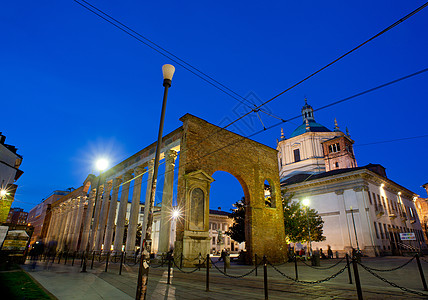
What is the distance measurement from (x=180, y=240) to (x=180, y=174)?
4.13 m

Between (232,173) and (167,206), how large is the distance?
539cm

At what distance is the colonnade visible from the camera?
1742 centimetres

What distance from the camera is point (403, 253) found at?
33.7 m

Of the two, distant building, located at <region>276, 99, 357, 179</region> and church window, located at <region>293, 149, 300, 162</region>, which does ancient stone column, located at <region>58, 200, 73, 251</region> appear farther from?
church window, located at <region>293, 149, 300, 162</region>

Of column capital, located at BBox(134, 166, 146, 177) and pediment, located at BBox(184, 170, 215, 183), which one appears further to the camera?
column capital, located at BBox(134, 166, 146, 177)

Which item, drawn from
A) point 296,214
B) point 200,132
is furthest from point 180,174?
point 296,214

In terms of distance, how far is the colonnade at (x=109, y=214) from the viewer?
17422 millimetres

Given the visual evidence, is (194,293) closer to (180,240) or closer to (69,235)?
(180,240)

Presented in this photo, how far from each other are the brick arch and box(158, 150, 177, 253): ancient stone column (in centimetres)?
162

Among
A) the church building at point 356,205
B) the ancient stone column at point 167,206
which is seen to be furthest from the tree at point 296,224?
the ancient stone column at point 167,206

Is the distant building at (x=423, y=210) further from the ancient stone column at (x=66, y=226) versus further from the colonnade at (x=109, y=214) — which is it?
the ancient stone column at (x=66, y=226)

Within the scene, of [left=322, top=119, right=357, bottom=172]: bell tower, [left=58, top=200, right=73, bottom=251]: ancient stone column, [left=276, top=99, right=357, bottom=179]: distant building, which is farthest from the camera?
[left=276, top=99, right=357, bottom=179]: distant building

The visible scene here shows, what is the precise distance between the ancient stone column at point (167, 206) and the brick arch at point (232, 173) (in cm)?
162

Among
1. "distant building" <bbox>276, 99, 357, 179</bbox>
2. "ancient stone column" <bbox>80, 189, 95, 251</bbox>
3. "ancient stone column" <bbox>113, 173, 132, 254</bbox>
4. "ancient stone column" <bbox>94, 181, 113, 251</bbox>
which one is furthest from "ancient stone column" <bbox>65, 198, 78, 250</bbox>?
"distant building" <bbox>276, 99, 357, 179</bbox>
